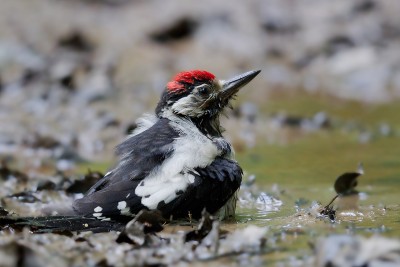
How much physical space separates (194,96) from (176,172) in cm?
106

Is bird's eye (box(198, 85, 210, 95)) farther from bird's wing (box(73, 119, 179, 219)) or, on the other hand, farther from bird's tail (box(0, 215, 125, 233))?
bird's tail (box(0, 215, 125, 233))

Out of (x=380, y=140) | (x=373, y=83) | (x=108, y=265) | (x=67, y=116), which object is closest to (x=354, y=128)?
(x=380, y=140)

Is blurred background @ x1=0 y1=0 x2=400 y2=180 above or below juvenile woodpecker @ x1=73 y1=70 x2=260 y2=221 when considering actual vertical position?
above

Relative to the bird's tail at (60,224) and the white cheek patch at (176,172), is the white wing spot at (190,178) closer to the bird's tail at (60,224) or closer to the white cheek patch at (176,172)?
the white cheek patch at (176,172)

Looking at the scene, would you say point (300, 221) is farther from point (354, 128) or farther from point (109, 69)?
point (109, 69)

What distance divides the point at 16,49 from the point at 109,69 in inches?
58.4

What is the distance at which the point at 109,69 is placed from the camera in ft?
34.3

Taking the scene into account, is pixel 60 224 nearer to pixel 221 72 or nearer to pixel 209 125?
pixel 209 125

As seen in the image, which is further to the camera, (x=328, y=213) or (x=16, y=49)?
(x=16, y=49)

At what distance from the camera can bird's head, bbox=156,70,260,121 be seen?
17.1ft

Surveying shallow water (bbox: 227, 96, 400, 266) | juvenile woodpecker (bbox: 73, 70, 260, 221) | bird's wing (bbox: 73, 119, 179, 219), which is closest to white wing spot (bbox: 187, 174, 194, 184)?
juvenile woodpecker (bbox: 73, 70, 260, 221)

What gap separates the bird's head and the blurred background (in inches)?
53.1

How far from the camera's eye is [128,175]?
14.3 ft

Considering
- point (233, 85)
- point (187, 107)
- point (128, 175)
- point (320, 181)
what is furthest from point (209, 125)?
point (320, 181)
